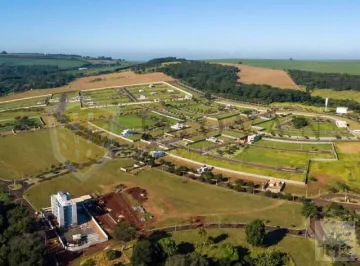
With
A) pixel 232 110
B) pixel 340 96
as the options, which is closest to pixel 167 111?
pixel 232 110

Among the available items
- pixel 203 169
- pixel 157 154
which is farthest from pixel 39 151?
pixel 203 169

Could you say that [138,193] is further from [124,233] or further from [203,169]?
[124,233]

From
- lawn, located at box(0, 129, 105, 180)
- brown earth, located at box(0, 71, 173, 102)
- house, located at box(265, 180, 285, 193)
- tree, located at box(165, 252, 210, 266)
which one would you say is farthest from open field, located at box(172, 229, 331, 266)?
brown earth, located at box(0, 71, 173, 102)

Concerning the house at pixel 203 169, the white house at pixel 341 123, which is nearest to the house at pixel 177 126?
the house at pixel 203 169

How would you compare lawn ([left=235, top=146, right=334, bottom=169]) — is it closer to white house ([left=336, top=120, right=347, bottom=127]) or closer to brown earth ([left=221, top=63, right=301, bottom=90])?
white house ([left=336, top=120, right=347, bottom=127])

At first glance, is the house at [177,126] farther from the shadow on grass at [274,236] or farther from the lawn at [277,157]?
the shadow on grass at [274,236]

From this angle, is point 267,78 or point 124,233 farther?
point 267,78
